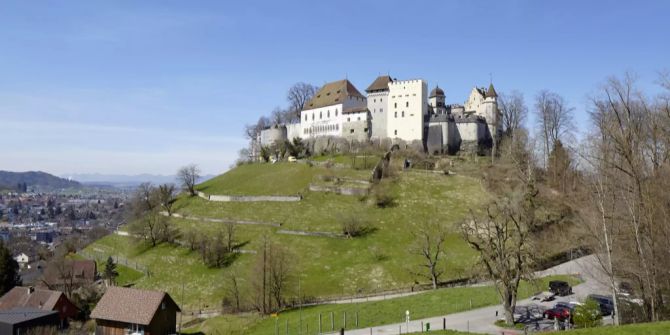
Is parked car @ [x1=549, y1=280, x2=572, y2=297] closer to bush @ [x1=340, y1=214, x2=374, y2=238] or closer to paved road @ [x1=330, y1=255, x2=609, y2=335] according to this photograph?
paved road @ [x1=330, y1=255, x2=609, y2=335]

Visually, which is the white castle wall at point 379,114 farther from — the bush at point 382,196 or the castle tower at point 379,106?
the bush at point 382,196

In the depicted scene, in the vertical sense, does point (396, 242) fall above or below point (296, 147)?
below

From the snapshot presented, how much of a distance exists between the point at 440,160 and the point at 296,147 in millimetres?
31534

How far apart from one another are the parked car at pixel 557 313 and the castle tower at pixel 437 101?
71282 millimetres

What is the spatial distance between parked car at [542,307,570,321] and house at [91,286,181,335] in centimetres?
3265

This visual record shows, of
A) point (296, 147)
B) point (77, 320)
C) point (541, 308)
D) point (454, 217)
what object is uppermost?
point (296, 147)

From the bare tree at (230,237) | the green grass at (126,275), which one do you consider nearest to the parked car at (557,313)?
the bare tree at (230,237)

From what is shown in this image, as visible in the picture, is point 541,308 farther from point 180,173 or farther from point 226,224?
point 180,173

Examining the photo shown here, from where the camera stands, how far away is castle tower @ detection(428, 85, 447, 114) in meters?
104

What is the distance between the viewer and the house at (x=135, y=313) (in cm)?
4656

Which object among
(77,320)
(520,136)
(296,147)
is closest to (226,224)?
(77,320)

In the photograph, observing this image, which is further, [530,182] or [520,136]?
[520,136]

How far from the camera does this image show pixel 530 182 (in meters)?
68.6

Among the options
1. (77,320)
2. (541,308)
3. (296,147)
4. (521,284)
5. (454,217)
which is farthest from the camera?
(296,147)
